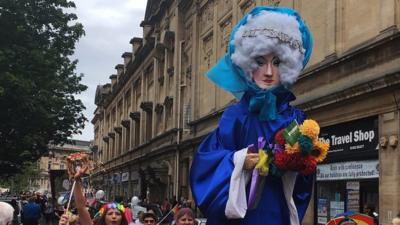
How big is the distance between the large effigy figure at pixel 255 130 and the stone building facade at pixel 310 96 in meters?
2.30

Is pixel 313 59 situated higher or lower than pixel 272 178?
higher

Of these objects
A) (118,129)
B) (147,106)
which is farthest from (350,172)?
(118,129)

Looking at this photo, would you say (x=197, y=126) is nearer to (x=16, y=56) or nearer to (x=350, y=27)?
(x=16, y=56)

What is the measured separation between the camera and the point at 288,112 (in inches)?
157

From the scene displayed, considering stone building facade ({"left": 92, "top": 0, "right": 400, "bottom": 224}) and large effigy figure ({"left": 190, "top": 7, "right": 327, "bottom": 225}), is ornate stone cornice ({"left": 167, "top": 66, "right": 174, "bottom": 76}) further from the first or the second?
large effigy figure ({"left": 190, "top": 7, "right": 327, "bottom": 225})

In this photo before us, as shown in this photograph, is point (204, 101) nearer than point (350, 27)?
No

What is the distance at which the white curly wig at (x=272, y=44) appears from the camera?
3.98m

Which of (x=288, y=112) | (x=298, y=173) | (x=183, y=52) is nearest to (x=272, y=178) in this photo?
(x=298, y=173)

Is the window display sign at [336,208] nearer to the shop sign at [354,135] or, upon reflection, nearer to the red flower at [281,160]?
the shop sign at [354,135]

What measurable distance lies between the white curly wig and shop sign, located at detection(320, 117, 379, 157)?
11035 millimetres

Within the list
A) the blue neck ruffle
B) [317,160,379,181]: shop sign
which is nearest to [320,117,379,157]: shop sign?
[317,160,379,181]: shop sign

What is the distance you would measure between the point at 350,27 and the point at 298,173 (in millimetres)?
13078

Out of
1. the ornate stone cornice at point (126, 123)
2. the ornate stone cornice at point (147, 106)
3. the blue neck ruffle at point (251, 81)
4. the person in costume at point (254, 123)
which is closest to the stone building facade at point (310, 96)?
the ornate stone cornice at point (147, 106)

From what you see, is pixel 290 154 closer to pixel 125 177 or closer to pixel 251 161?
pixel 251 161
